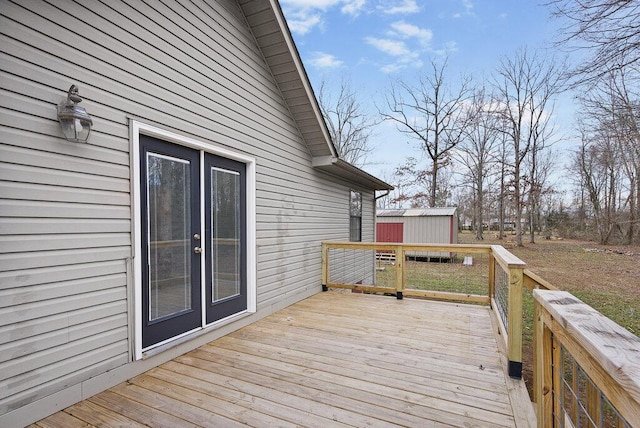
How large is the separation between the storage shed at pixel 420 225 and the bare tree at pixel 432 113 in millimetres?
4091

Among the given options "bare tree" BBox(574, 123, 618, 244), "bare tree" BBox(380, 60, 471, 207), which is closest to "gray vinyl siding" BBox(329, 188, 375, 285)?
"bare tree" BBox(380, 60, 471, 207)

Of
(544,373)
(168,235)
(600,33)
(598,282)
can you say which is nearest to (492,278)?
(600,33)

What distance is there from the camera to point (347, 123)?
18.7 meters

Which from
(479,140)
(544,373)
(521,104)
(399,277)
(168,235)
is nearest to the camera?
(544,373)

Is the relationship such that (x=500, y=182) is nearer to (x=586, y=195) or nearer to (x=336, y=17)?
(x=586, y=195)

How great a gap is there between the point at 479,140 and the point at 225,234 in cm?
2108

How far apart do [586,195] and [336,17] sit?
2336 centimetres

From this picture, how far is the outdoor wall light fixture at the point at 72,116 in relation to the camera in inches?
86.0

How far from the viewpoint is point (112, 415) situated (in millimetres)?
2121

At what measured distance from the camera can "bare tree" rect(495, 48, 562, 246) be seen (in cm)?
1755

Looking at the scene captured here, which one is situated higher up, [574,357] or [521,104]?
[521,104]

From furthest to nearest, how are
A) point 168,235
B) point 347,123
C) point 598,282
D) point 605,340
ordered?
point 347,123 → point 598,282 → point 168,235 → point 605,340

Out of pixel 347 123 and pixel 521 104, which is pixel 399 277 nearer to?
pixel 347 123

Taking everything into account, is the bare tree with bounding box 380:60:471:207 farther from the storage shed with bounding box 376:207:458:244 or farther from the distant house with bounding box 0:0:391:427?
the distant house with bounding box 0:0:391:427
